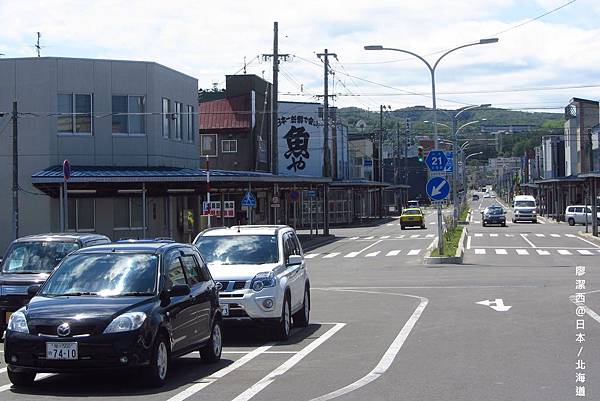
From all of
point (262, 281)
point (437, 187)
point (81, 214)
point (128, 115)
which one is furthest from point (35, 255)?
point (128, 115)

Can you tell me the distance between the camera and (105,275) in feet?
37.8

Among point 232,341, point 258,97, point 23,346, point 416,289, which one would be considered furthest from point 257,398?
point 258,97

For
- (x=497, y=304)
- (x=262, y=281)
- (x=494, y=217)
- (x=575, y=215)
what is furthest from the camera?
(x=575, y=215)

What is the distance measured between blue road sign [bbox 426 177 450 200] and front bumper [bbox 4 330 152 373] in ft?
81.9

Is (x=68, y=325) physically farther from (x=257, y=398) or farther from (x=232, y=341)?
(x=232, y=341)

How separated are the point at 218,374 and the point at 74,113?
31.8 m

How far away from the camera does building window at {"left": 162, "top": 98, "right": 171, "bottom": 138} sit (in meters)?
45.3

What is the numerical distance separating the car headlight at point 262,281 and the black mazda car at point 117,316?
1.91 meters

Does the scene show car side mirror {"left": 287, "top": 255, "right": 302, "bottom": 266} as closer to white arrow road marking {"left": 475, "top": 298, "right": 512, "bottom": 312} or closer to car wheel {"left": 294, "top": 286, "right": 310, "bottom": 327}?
car wheel {"left": 294, "top": 286, "right": 310, "bottom": 327}

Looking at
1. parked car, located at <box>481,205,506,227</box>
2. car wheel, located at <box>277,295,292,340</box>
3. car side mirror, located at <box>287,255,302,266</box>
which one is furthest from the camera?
parked car, located at <box>481,205,506,227</box>

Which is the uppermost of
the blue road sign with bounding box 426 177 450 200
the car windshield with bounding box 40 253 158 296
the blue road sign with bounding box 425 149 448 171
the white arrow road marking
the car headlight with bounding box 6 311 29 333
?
the blue road sign with bounding box 425 149 448 171

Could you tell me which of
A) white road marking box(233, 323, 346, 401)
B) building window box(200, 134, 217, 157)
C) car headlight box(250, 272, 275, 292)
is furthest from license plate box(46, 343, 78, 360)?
building window box(200, 134, 217, 157)

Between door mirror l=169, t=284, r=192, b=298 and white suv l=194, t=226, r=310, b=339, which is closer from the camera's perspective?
door mirror l=169, t=284, r=192, b=298

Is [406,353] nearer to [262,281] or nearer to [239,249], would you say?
[262,281]
